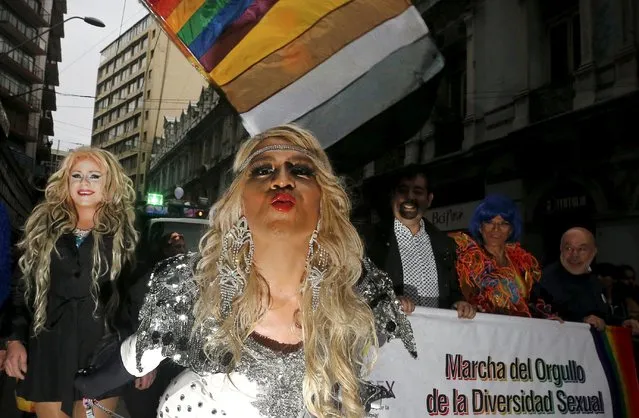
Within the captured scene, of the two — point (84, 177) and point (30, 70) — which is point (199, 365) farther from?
point (30, 70)

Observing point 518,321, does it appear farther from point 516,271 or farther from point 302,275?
point 302,275

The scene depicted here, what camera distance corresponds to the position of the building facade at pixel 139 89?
634 centimetres

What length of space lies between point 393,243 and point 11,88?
1181 inches

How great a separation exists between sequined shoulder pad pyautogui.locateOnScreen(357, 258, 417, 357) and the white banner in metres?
0.69

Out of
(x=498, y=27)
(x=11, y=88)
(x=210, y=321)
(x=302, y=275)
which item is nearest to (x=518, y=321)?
(x=302, y=275)

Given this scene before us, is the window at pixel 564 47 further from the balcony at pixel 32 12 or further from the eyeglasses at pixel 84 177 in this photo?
the balcony at pixel 32 12

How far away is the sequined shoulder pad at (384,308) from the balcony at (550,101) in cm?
747

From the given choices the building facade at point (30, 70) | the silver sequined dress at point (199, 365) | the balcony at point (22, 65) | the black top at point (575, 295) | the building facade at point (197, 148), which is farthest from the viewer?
the balcony at point (22, 65)

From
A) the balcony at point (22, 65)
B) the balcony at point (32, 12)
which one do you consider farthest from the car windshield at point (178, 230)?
the balcony at point (22, 65)

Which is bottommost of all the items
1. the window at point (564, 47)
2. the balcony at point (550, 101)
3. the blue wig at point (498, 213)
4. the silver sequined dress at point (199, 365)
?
the silver sequined dress at point (199, 365)

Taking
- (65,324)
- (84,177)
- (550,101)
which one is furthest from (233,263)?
(550,101)

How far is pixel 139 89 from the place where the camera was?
23.7 ft

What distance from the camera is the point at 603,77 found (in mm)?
7344

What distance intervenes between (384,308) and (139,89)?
6558mm
